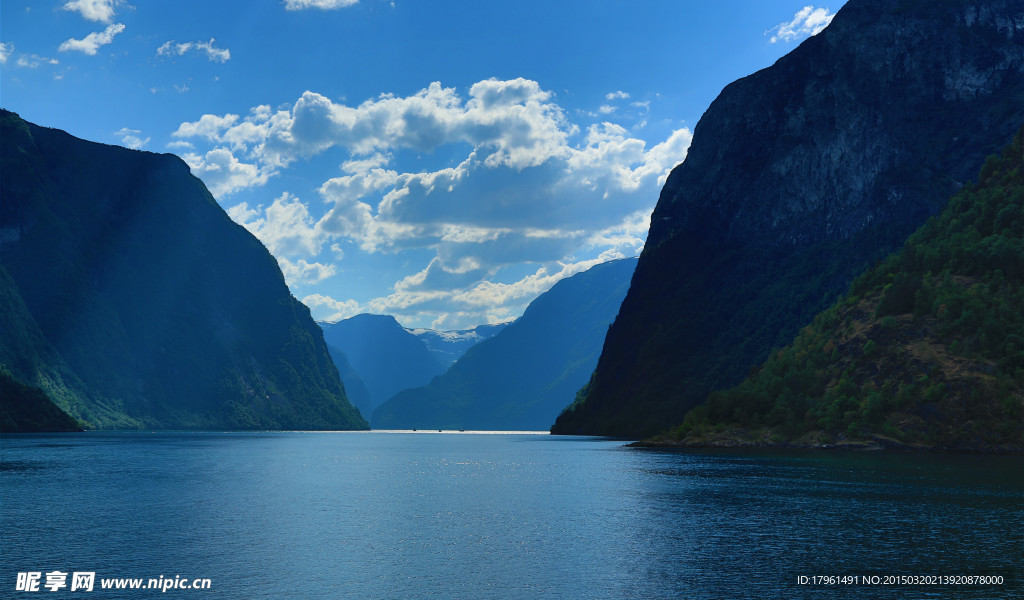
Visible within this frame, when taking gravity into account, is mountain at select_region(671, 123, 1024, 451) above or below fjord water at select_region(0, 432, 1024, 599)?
above

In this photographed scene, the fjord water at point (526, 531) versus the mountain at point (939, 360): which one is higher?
the mountain at point (939, 360)

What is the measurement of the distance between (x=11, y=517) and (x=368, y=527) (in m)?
33.8

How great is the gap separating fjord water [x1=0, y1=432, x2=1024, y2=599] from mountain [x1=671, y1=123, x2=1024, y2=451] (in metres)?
36.8

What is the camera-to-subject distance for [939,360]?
163875 mm

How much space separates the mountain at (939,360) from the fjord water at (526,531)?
3680 centimetres

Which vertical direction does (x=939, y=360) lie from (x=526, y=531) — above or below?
above

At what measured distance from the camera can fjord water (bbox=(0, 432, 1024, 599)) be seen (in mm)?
47906

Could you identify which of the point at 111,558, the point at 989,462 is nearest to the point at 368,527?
the point at 111,558

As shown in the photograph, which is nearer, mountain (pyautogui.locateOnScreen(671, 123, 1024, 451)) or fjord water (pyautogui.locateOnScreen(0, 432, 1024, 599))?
fjord water (pyautogui.locateOnScreen(0, 432, 1024, 599))

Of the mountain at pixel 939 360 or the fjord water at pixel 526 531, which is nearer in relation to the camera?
the fjord water at pixel 526 531

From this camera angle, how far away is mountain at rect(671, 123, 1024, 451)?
154000 millimetres

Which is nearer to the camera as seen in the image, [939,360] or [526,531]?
[526,531]

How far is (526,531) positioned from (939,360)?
434 ft

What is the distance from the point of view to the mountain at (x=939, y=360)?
154000 millimetres
